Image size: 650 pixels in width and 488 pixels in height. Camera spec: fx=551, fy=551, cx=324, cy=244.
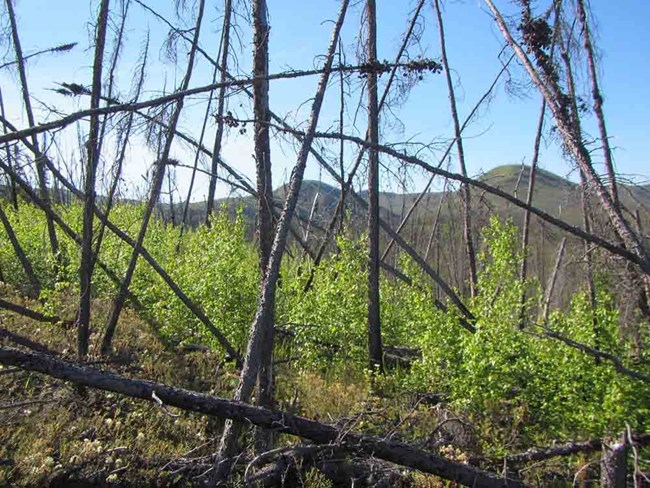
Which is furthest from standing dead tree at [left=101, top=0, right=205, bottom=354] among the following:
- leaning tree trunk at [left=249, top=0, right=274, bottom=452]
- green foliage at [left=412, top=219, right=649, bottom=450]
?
green foliage at [left=412, top=219, right=649, bottom=450]

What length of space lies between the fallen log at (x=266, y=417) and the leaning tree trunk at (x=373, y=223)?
3.05 metres

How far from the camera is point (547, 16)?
5949 millimetres

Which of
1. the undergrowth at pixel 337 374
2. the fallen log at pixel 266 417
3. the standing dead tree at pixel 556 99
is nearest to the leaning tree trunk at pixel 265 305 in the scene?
the fallen log at pixel 266 417

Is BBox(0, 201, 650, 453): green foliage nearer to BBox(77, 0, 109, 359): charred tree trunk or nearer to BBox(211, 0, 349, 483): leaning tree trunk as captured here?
BBox(211, 0, 349, 483): leaning tree trunk

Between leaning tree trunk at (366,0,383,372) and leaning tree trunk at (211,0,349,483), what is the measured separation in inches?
96.0

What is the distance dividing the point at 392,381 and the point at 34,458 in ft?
13.2

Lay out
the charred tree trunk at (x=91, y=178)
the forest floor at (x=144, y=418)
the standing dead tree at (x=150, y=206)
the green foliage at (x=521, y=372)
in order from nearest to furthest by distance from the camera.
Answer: the forest floor at (x=144, y=418)
the green foliage at (x=521, y=372)
the charred tree trunk at (x=91, y=178)
the standing dead tree at (x=150, y=206)

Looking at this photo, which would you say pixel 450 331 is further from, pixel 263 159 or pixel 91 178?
pixel 91 178

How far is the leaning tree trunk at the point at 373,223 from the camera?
7.27 metres

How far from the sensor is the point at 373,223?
24.8 ft

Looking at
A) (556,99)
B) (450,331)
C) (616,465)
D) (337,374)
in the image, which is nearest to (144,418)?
(337,374)

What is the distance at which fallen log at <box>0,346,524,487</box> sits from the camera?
3.94 metres

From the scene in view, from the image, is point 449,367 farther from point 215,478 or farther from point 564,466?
point 215,478

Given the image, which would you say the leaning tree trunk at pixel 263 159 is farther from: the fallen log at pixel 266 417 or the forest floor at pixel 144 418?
the fallen log at pixel 266 417
